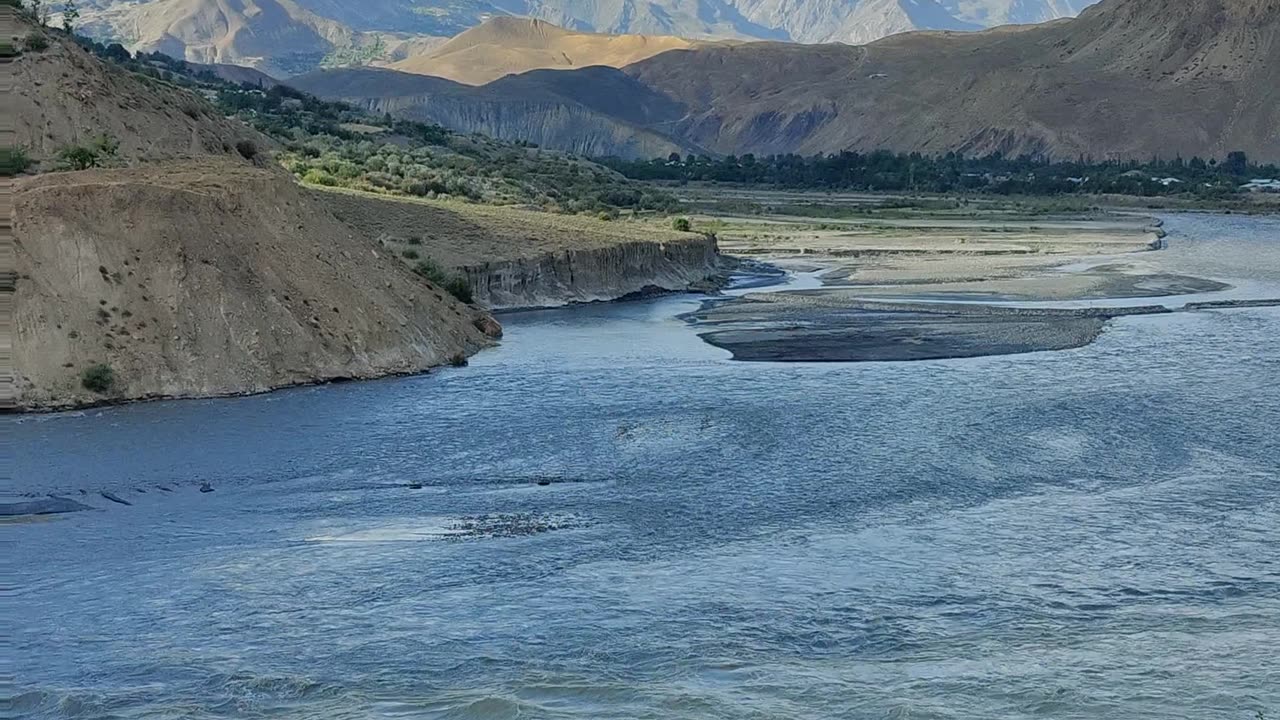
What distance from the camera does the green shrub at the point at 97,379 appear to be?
101ft

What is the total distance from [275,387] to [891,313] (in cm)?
2178

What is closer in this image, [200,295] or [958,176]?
[200,295]

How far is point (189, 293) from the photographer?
3306cm

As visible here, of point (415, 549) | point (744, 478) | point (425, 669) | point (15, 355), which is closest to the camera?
point (425, 669)

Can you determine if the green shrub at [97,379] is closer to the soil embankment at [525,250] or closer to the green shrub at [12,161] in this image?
the green shrub at [12,161]

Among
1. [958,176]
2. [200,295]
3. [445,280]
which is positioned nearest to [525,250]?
[445,280]

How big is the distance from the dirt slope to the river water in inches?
46.9

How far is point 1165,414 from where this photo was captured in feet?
103

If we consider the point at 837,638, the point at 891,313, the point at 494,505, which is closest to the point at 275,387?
the point at 494,505

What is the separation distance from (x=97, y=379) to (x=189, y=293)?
118 inches

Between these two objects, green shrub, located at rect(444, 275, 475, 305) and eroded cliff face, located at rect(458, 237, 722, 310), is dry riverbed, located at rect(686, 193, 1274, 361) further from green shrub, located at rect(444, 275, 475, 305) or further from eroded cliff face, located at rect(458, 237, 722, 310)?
green shrub, located at rect(444, 275, 475, 305)

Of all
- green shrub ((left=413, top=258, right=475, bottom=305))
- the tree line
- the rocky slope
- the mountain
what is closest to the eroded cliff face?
green shrub ((left=413, top=258, right=475, bottom=305))

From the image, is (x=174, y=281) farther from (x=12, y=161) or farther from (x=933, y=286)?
(x=933, y=286)

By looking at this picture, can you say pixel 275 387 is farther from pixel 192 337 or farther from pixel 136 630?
pixel 136 630
